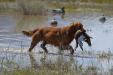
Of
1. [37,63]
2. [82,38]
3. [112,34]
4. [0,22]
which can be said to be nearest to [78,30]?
[82,38]

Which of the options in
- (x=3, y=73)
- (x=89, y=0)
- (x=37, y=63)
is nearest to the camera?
(x=3, y=73)

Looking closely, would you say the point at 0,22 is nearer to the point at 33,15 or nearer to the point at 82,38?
the point at 33,15

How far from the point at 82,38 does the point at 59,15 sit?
66.7 feet

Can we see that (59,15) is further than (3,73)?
Yes

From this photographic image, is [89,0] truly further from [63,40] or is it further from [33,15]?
[63,40]

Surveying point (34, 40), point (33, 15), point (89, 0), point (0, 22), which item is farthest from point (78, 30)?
point (89, 0)

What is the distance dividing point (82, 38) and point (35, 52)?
150 centimetres

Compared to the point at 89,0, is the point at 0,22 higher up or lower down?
higher up

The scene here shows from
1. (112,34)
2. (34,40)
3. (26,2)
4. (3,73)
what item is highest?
(3,73)

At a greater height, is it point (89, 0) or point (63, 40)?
point (63, 40)

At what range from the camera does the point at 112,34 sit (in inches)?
810

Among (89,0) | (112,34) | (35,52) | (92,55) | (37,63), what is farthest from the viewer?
(89,0)

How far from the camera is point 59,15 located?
111 feet

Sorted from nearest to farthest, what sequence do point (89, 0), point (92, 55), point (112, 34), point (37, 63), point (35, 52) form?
point (37, 63)
point (92, 55)
point (35, 52)
point (112, 34)
point (89, 0)
